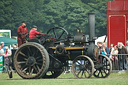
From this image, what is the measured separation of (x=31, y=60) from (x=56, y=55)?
35.6 inches

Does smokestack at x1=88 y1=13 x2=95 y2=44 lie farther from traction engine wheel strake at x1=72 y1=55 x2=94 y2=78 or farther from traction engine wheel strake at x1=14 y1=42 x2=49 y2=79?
traction engine wheel strake at x1=14 y1=42 x2=49 y2=79

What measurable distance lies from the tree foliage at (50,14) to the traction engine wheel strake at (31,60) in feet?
178

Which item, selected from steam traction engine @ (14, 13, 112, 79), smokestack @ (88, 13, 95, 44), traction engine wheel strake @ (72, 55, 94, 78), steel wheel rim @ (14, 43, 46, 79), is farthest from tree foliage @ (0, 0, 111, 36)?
traction engine wheel strake @ (72, 55, 94, 78)

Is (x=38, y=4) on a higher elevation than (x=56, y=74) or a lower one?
higher

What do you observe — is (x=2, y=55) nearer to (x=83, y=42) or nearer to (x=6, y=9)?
(x=83, y=42)

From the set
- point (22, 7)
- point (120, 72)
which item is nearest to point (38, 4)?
point (22, 7)

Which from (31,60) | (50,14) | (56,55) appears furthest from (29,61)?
(50,14)

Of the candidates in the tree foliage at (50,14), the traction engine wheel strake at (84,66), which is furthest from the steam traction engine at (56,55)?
the tree foliage at (50,14)

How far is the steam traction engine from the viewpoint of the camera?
57.1ft

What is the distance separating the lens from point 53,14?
79875 mm

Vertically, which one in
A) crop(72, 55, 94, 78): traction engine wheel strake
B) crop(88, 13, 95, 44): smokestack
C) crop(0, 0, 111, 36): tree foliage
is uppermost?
crop(0, 0, 111, 36): tree foliage

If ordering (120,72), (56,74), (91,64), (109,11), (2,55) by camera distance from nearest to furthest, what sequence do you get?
(91,64), (56,74), (120,72), (2,55), (109,11)

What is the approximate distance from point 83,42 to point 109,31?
1118 cm

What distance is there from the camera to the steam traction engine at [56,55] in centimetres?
1741
